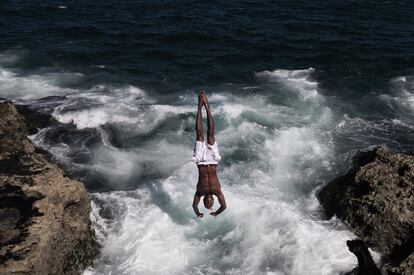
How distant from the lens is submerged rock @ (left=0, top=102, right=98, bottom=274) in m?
10.1

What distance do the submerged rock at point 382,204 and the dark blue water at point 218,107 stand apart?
2.13ft

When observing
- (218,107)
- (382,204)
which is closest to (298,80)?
(218,107)

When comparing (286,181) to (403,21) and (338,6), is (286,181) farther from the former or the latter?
(338,6)

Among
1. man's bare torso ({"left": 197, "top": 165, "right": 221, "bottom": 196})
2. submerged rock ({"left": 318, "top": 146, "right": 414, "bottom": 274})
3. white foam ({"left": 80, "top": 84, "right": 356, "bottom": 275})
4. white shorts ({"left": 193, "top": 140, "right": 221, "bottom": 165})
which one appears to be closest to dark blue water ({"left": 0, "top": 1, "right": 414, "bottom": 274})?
white foam ({"left": 80, "top": 84, "right": 356, "bottom": 275})

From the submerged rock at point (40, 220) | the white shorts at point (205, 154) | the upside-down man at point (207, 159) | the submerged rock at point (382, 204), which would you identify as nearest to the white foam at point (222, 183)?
the submerged rock at point (382, 204)

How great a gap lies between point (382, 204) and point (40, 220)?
8.82 meters

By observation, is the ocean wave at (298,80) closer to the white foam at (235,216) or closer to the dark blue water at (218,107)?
the dark blue water at (218,107)

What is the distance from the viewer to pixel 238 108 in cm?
2100

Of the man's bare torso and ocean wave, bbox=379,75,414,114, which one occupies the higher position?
the man's bare torso

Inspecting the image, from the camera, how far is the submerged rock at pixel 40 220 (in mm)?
10141

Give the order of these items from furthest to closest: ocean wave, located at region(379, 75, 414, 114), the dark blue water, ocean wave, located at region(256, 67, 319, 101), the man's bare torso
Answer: ocean wave, located at region(256, 67, 319, 101), ocean wave, located at region(379, 75, 414, 114), the dark blue water, the man's bare torso

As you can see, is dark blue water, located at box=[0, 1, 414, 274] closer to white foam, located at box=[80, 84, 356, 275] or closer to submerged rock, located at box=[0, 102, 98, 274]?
white foam, located at box=[80, 84, 356, 275]

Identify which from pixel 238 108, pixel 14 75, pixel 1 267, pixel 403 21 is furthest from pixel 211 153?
pixel 403 21

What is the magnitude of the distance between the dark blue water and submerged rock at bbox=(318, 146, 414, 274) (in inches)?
25.5
